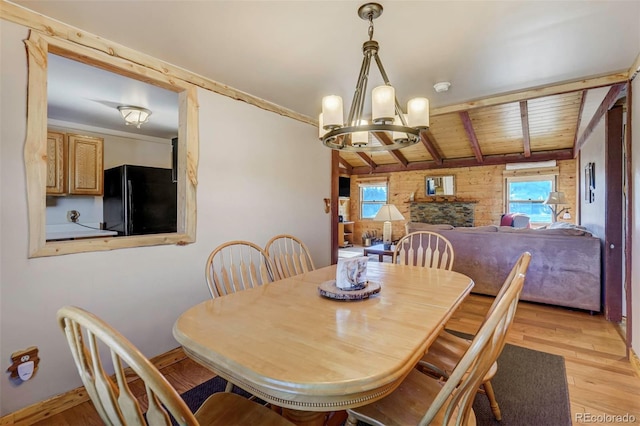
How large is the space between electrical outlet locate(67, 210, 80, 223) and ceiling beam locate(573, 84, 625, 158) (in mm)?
5784

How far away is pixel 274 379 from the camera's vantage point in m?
0.82

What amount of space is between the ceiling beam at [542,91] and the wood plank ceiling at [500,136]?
3.16 ft

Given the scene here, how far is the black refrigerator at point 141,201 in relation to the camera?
3047 mm

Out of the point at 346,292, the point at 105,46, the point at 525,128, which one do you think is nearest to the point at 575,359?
the point at 346,292

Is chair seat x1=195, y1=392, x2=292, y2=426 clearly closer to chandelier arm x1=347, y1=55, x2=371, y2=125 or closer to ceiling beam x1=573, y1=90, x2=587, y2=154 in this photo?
chandelier arm x1=347, y1=55, x2=371, y2=125

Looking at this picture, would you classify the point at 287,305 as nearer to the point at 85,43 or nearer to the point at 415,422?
the point at 415,422

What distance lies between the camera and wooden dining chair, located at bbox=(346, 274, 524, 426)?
80 centimetres

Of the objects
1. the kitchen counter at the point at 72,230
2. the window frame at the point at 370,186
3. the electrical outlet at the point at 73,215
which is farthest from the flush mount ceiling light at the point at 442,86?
the window frame at the point at 370,186

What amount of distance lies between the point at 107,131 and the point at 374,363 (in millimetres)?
4725

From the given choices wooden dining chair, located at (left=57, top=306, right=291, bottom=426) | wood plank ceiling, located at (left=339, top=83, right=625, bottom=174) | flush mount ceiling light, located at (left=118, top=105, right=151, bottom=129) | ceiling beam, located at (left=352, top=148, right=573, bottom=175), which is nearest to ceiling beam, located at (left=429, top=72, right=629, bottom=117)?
wood plank ceiling, located at (left=339, top=83, right=625, bottom=174)

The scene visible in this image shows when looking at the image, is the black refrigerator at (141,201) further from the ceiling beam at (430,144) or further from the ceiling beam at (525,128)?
the ceiling beam at (525,128)

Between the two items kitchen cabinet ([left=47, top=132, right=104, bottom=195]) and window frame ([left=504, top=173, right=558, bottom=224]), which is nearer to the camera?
kitchen cabinet ([left=47, top=132, right=104, bottom=195])

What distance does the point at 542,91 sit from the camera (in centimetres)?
281

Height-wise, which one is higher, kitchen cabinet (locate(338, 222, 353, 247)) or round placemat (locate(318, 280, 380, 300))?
round placemat (locate(318, 280, 380, 300))
